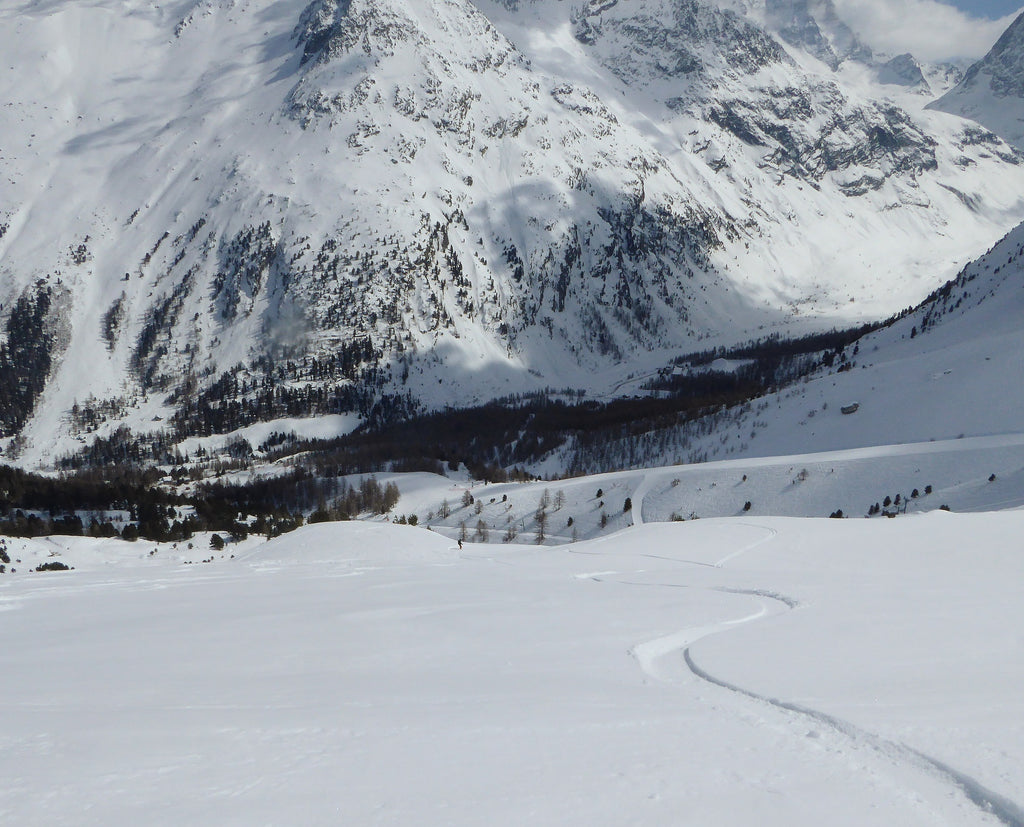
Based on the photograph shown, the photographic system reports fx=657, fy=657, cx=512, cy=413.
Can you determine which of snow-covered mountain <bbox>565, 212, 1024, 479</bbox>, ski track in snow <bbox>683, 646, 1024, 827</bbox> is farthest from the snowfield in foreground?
snow-covered mountain <bbox>565, 212, 1024, 479</bbox>

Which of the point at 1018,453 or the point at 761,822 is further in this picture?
the point at 1018,453

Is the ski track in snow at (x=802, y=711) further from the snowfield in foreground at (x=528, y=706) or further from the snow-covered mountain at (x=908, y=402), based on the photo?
the snow-covered mountain at (x=908, y=402)

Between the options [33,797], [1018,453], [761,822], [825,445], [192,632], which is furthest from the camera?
[825,445]

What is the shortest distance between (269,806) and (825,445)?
373 ft

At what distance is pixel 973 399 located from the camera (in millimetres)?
96500

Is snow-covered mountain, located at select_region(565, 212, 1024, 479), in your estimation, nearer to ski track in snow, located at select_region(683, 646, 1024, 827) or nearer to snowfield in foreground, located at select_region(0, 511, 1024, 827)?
snowfield in foreground, located at select_region(0, 511, 1024, 827)

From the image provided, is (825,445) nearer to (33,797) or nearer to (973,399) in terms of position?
(973,399)

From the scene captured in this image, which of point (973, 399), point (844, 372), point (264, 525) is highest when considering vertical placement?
point (844, 372)

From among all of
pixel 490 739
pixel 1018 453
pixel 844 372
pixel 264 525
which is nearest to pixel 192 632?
pixel 490 739

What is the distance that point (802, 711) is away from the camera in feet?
23.7

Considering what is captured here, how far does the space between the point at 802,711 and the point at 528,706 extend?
3.02 metres

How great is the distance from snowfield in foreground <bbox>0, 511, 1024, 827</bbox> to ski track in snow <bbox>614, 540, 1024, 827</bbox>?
3 centimetres

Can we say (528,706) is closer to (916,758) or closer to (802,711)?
(802,711)

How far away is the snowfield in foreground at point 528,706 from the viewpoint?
522 cm
